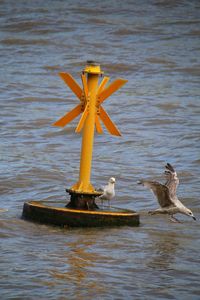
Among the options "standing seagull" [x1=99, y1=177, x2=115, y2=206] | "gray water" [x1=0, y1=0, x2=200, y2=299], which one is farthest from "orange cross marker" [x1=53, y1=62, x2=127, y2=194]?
"gray water" [x1=0, y1=0, x2=200, y2=299]

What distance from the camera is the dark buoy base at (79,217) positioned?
31.9 feet

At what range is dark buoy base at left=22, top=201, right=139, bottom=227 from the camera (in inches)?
383

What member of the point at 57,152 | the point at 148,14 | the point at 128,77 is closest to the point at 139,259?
the point at 57,152

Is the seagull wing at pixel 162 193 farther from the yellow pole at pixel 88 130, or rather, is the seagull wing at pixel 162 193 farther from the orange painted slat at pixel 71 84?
the orange painted slat at pixel 71 84

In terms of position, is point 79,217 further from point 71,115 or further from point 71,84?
point 71,84

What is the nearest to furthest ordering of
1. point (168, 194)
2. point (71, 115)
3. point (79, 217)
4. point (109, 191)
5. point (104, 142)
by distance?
point (79, 217), point (168, 194), point (71, 115), point (109, 191), point (104, 142)

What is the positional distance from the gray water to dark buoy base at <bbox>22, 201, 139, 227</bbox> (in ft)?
0.29

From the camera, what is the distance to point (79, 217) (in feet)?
31.9

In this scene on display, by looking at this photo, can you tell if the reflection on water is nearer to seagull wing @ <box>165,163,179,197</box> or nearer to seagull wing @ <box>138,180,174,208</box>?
seagull wing @ <box>138,180,174,208</box>

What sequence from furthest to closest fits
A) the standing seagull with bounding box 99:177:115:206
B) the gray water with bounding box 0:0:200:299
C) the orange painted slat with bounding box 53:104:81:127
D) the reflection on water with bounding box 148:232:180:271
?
the standing seagull with bounding box 99:177:115:206 < the orange painted slat with bounding box 53:104:81:127 < the reflection on water with bounding box 148:232:180:271 < the gray water with bounding box 0:0:200:299

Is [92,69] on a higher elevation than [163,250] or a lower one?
higher

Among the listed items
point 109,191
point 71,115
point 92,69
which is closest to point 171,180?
point 109,191

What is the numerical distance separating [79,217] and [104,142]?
529cm

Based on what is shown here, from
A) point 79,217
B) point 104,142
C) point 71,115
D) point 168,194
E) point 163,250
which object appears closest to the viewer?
point 163,250
